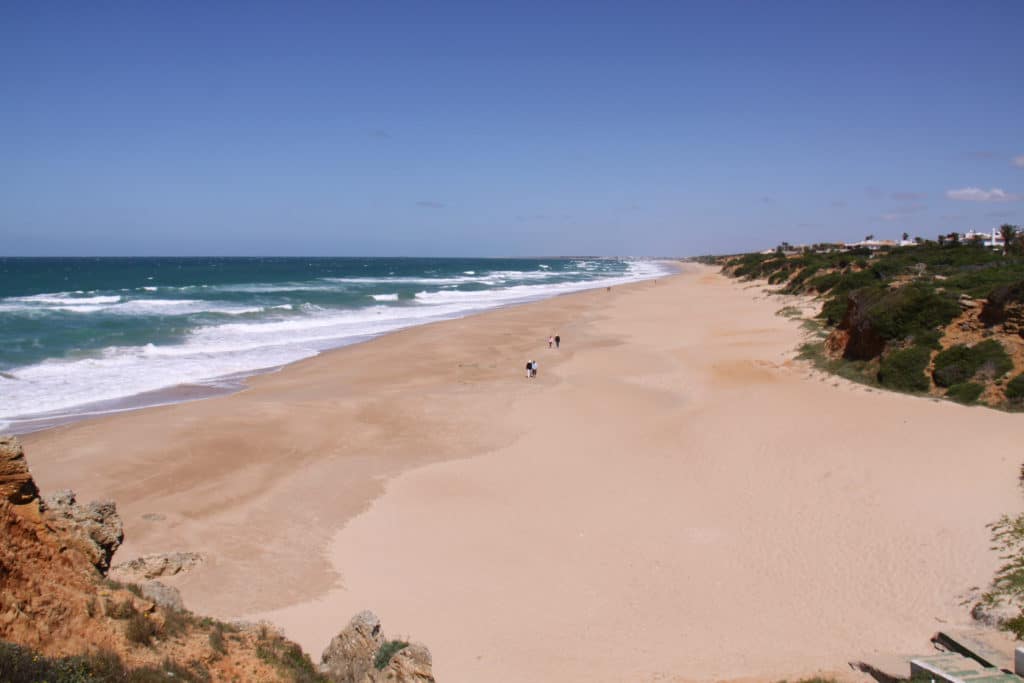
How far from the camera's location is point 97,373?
2486 cm

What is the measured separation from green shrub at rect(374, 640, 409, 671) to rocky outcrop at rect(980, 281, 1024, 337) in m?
18.8

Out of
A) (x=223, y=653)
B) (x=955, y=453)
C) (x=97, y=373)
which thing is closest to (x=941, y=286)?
(x=955, y=453)

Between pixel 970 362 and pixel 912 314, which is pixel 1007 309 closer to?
pixel 970 362

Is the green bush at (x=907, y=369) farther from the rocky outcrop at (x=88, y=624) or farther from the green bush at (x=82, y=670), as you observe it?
the green bush at (x=82, y=670)

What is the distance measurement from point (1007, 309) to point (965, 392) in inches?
126

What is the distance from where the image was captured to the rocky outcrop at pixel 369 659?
5801 millimetres

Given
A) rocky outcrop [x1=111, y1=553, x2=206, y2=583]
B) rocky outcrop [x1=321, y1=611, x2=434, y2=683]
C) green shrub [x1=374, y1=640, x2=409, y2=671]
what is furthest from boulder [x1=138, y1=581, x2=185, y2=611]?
rocky outcrop [x1=111, y1=553, x2=206, y2=583]

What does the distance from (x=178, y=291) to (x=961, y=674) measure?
6824 centimetres

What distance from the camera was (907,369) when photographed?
61.6 feet

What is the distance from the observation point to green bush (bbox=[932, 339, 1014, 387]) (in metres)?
17.1

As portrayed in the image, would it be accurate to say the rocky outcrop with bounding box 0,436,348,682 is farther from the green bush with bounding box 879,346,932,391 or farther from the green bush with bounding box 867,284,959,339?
the green bush with bounding box 867,284,959,339

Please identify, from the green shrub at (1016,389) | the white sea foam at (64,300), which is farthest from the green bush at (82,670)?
the white sea foam at (64,300)

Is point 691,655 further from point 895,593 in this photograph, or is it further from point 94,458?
point 94,458

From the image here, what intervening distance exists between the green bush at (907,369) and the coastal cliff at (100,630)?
17.2 m
